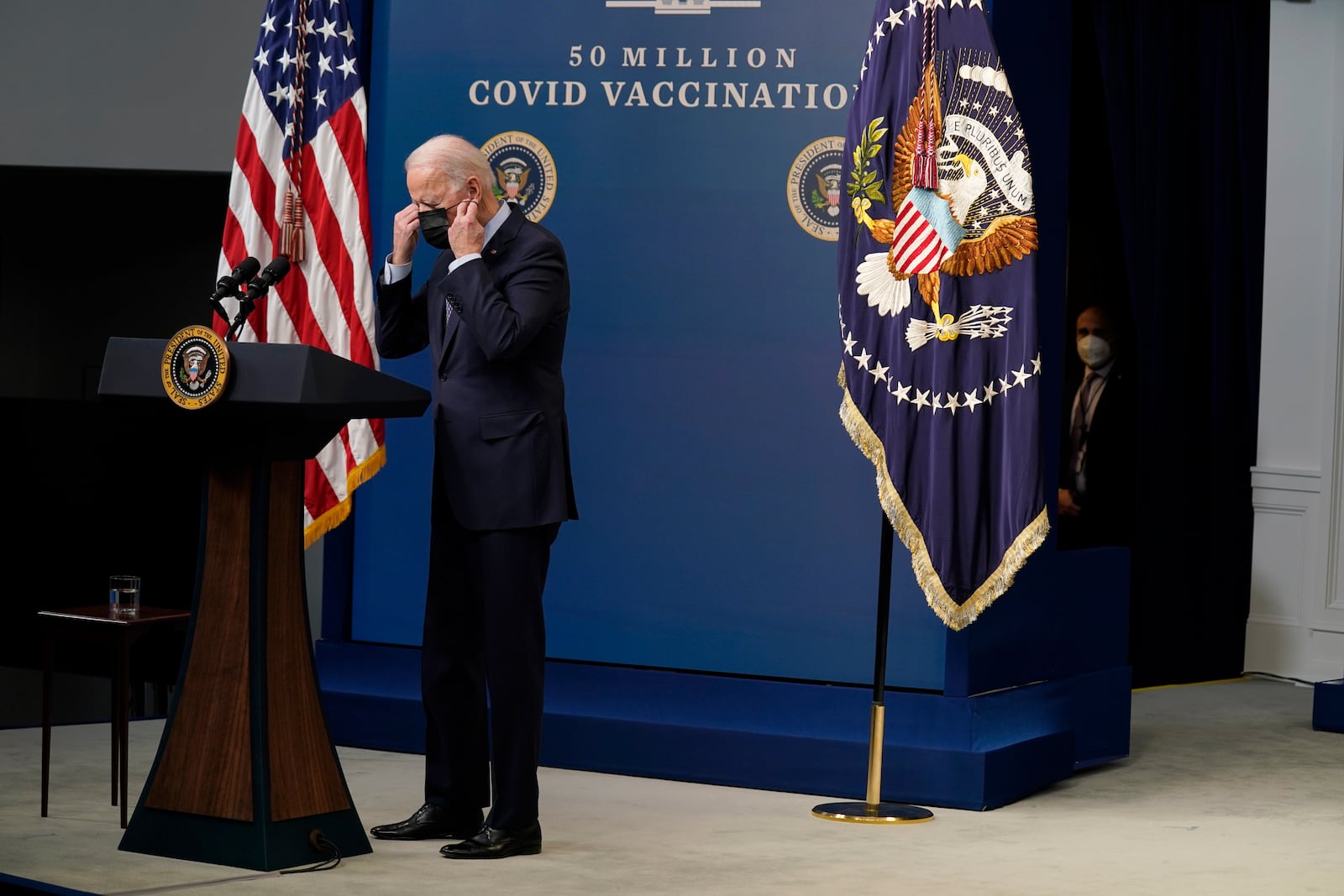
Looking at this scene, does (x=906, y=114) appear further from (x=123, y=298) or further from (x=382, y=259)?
(x=123, y=298)

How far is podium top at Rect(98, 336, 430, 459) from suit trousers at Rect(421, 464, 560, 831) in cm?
37

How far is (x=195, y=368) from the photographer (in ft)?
12.5

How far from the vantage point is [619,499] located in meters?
5.37

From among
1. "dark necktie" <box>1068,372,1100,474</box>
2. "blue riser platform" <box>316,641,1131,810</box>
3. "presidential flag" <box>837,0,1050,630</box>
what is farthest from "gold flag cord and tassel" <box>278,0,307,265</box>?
"dark necktie" <box>1068,372,1100,474</box>

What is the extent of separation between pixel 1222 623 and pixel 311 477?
180 inches

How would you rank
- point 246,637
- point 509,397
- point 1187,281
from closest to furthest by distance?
point 246,637 < point 509,397 < point 1187,281

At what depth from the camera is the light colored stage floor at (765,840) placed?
3891 mm

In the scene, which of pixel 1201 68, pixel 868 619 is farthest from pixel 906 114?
pixel 1201 68

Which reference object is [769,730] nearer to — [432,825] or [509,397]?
[432,825]

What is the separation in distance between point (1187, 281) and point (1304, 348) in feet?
2.14

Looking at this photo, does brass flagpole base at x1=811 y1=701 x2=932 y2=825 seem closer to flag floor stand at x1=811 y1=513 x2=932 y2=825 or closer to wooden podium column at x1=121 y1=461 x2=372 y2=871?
flag floor stand at x1=811 y1=513 x2=932 y2=825

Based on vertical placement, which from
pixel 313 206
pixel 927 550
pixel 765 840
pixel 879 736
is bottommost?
pixel 765 840

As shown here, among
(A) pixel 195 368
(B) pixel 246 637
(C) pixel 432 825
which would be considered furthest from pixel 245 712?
(A) pixel 195 368

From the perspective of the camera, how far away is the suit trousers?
13.4 feet
